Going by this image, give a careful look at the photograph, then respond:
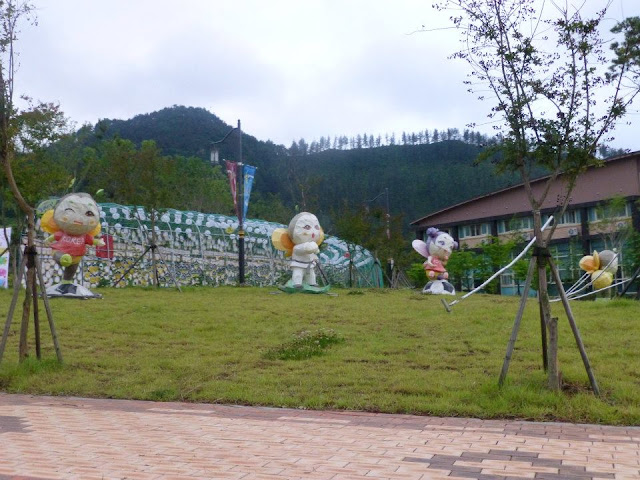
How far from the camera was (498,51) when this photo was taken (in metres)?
8.55

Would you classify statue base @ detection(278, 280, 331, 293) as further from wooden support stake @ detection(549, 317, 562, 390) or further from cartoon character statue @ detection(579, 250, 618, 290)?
wooden support stake @ detection(549, 317, 562, 390)

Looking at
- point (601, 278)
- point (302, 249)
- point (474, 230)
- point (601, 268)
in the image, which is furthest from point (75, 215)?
point (474, 230)

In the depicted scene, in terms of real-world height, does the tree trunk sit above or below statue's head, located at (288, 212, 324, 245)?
below

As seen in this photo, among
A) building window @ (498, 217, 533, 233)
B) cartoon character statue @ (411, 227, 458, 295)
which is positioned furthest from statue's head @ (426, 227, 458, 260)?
building window @ (498, 217, 533, 233)

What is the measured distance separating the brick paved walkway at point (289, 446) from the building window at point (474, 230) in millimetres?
40111

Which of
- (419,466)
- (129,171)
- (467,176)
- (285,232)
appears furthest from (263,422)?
(467,176)

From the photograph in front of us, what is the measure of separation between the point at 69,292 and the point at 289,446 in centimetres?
1366

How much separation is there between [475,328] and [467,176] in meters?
54.1

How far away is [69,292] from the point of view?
711 inches

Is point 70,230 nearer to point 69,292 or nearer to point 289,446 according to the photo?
point 69,292

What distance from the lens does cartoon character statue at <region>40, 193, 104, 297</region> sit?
1830cm

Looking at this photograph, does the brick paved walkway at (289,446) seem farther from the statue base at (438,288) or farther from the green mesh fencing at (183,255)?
the green mesh fencing at (183,255)

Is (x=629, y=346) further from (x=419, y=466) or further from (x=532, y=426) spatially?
(x=419, y=466)

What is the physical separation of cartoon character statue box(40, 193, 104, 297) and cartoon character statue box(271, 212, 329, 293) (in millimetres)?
5374
